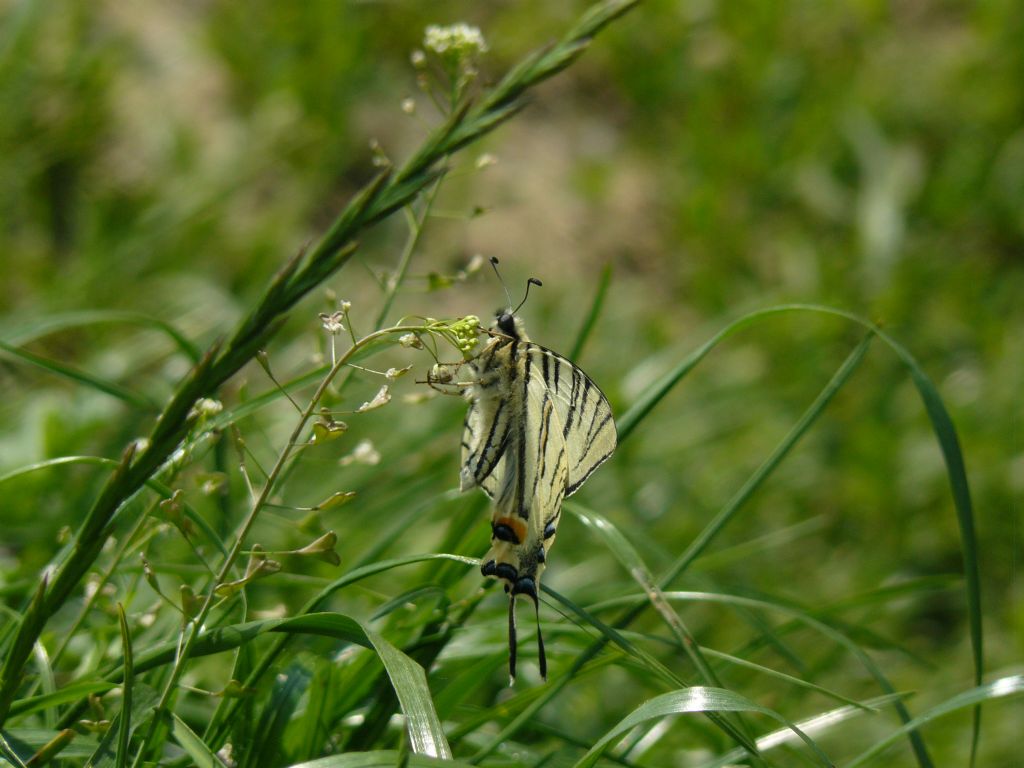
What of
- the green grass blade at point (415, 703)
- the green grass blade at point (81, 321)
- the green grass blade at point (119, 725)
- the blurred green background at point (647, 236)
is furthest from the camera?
the blurred green background at point (647, 236)

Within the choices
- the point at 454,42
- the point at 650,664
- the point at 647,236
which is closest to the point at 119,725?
the point at 650,664

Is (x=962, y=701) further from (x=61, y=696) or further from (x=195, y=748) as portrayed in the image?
(x=61, y=696)

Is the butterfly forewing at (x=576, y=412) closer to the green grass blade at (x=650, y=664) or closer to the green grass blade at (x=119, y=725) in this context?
the green grass blade at (x=650, y=664)

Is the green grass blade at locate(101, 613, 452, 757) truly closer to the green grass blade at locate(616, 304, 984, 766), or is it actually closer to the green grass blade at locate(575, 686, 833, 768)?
the green grass blade at locate(575, 686, 833, 768)

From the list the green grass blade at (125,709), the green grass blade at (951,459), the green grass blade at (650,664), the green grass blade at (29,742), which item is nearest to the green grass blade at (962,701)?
the green grass blade at (951,459)

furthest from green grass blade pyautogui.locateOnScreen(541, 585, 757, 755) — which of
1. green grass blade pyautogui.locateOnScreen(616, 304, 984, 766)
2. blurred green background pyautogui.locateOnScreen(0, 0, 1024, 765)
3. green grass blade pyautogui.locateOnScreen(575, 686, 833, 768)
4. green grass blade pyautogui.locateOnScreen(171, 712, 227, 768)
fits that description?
blurred green background pyautogui.locateOnScreen(0, 0, 1024, 765)

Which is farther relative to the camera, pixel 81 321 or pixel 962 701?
pixel 81 321
